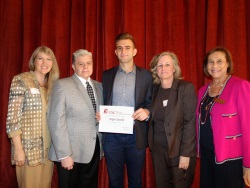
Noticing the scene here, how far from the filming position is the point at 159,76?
2.25 metres

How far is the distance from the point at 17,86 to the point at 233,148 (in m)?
2.26

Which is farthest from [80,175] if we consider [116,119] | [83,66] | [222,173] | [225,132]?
[225,132]

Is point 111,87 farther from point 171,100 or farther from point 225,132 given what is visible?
point 225,132

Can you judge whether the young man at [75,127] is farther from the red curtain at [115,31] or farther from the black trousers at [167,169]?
the red curtain at [115,31]

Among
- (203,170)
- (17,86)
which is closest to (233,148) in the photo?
(203,170)

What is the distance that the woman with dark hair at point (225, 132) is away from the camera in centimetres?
193

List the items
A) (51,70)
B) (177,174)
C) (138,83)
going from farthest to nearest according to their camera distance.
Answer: (51,70), (138,83), (177,174)

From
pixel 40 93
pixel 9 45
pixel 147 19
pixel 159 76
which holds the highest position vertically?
pixel 147 19

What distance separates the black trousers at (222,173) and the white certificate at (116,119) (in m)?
A: 0.86

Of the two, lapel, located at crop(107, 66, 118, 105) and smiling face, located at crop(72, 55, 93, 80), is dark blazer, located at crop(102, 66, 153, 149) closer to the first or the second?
lapel, located at crop(107, 66, 118, 105)

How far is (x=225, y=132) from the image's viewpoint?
1976mm

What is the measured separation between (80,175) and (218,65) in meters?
1.90

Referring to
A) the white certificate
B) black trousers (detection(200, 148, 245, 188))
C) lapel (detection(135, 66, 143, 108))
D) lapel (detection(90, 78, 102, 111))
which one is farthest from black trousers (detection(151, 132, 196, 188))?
lapel (detection(90, 78, 102, 111))

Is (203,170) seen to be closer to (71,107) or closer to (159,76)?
(159,76)
